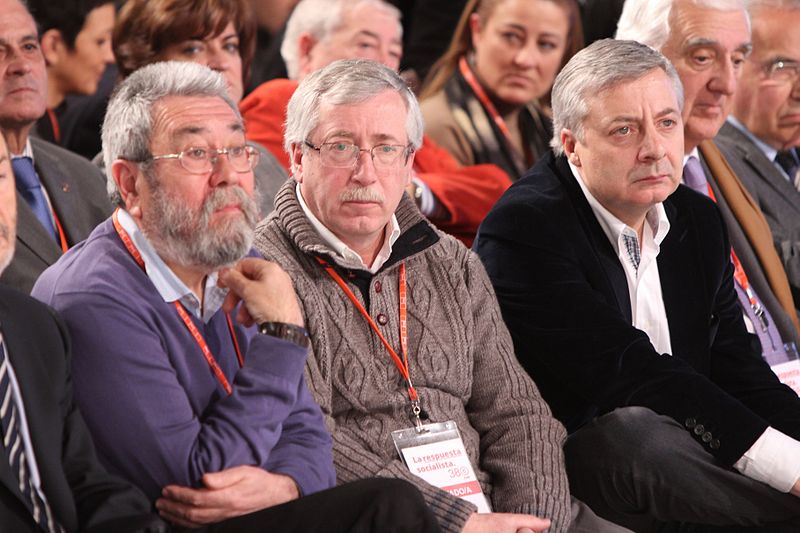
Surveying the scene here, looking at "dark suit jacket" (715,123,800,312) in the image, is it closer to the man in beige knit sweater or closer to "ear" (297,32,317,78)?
"ear" (297,32,317,78)

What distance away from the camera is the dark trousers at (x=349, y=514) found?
2197 millimetres

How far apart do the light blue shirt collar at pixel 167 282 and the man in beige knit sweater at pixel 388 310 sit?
0.29m

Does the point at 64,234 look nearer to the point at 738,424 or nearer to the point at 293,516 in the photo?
the point at 293,516

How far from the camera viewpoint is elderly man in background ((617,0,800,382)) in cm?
411

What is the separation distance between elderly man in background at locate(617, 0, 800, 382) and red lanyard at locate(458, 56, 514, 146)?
789mm

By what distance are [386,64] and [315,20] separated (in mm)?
747

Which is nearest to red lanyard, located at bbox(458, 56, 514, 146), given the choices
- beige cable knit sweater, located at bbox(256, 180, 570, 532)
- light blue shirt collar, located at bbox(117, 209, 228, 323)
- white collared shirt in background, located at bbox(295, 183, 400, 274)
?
beige cable knit sweater, located at bbox(256, 180, 570, 532)

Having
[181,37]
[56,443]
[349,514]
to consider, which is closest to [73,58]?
[181,37]

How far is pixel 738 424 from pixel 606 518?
422 millimetres

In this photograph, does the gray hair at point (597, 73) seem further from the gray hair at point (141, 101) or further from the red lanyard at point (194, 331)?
the red lanyard at point (194, 331)

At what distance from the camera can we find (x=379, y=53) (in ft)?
15.4

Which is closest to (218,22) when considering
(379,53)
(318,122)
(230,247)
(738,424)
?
(379,53)

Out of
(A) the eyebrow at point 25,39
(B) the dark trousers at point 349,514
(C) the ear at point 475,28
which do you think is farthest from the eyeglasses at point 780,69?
(B) the dark trousers at point 349,514

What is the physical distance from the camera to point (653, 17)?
166 inches
